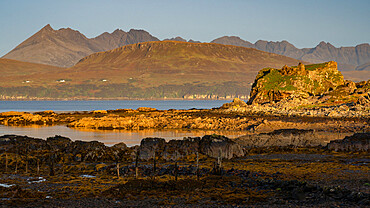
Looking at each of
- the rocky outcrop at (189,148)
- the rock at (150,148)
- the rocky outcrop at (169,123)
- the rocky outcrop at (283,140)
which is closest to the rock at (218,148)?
the rocky outcrop at (189,148)

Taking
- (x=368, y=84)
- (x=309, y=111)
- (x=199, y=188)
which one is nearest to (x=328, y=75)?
(x=368, y=84)

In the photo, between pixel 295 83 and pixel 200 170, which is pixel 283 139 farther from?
pixel 295 83

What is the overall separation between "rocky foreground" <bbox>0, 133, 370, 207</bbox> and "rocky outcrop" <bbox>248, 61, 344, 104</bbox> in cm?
5366

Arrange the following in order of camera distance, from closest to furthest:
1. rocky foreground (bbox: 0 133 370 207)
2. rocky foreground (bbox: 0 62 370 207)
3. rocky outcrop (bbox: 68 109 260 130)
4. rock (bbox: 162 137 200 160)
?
rocky foreground (bbox: 0 133 370 207) → rocky foreground (bbox: 0 62 370 207) → rock (bbox: 162 137 200 160) → rocky outcrop (bbox: 68 109 260 130)

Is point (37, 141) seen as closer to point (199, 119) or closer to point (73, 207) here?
point (73, 207)

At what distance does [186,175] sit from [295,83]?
72711mm

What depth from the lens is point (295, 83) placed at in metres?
93.9

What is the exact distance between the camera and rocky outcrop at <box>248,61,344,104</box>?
92375 millimetres

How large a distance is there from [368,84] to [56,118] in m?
61.2

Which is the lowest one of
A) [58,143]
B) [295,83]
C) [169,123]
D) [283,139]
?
[283,139]

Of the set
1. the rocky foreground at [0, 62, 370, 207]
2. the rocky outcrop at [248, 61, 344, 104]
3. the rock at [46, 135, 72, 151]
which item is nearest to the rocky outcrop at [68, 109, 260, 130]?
the rocky foreground at [0, 62, 370, 207]

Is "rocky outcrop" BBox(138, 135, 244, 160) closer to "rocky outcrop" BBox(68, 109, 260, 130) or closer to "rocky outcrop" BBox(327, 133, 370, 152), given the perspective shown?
"rocky outcrop" BBox(327, 133, 370, 152)

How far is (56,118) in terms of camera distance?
275 feet

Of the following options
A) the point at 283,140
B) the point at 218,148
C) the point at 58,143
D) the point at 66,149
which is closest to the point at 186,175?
the point at 218,148
